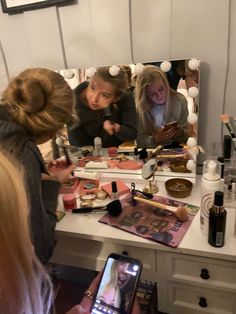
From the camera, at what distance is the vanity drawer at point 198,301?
2.90 ft

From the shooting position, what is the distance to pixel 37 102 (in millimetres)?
833

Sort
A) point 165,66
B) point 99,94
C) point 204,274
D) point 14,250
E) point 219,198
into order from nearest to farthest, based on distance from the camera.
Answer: point 14,250, point 219,198, point 204,274, point 165,66, point 99,94

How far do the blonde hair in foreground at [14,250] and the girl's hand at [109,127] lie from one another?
30.1 inches

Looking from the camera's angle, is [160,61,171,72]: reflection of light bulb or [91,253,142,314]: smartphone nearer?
[91,253,142,314]: smartphone

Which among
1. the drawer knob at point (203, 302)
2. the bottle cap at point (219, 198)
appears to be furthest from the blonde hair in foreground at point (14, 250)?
the drawer knob at point (203, 302)

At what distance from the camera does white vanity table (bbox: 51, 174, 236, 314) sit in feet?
2.74

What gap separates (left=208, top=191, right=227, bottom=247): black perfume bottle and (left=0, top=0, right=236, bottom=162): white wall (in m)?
0.48

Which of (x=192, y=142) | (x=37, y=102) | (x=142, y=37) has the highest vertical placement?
(x=142, y=37)

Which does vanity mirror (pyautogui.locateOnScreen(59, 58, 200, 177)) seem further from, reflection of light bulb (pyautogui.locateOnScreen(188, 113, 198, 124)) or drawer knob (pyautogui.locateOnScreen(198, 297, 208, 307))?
drawer knob (pyautogui.locateOnScreen(198, 297, 208, 307))

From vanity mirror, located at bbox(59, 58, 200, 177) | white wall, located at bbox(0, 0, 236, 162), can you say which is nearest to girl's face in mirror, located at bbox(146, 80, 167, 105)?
vanity mirror, located at bbox(59, 58, 200, 177)

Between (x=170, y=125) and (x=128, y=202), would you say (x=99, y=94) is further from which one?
(x=128, y=202)

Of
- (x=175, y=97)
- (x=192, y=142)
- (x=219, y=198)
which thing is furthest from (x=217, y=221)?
(x=175, y=97)

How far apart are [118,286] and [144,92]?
2.34ft

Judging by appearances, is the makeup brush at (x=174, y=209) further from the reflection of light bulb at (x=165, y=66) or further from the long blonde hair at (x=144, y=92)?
the reflection of light bulb at (x=165, y=66)
